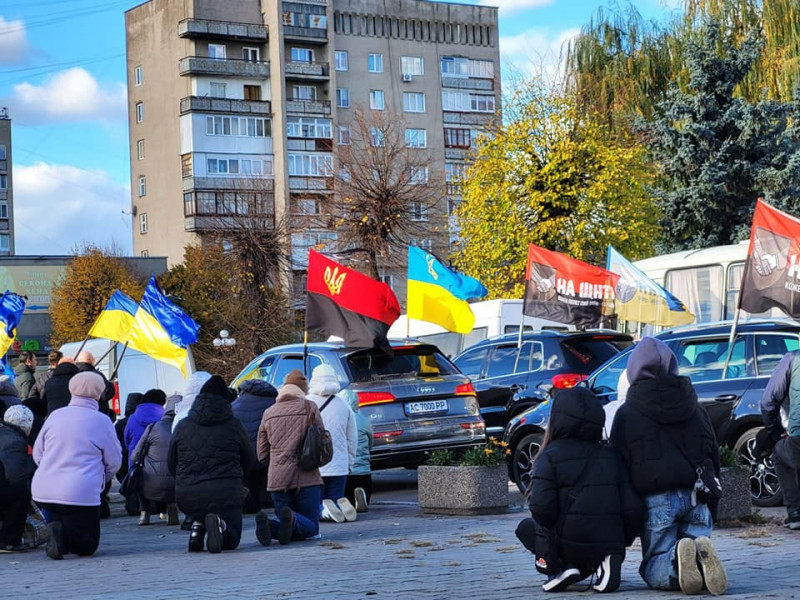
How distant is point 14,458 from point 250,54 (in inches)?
2813

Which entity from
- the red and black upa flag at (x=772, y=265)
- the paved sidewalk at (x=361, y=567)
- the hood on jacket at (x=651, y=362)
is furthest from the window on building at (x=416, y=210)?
the hood on jacket at (x=651, y=362)

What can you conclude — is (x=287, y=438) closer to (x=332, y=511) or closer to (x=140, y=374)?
(x=332, y=511)

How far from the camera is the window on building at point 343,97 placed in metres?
83.3

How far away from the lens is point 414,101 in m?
86.0

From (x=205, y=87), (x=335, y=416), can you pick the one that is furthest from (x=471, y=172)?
(x=205, y=87)

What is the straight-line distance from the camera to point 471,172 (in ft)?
114

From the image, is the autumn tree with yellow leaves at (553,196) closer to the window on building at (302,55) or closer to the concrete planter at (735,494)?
the concrete planter at (735,494)

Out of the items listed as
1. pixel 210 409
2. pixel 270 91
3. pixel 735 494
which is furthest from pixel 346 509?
pixel 270 91

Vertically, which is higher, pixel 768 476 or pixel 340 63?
pixel 340 63

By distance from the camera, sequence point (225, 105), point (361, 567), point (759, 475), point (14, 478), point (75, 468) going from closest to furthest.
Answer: point (361, 567) < point (75, 468) < point (14, 478) < point (759, 475) < point (225, 105)

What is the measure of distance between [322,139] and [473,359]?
Answer: 6302 centimetres

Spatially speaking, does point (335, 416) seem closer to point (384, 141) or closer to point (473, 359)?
point (473, 359)

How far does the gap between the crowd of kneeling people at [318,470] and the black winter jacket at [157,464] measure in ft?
0.05

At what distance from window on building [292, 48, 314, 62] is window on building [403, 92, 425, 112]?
257 inches
